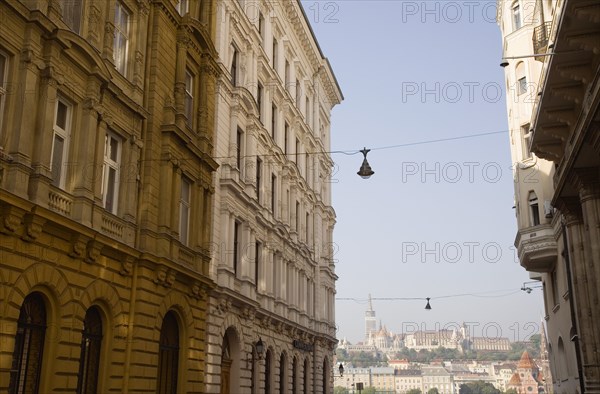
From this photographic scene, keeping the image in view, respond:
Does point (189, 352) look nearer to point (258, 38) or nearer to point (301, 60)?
point (258, 38)

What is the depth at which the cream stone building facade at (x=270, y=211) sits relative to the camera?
92.2 ft

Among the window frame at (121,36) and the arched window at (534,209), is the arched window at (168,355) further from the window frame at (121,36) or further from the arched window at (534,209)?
the arched window at (534,209)

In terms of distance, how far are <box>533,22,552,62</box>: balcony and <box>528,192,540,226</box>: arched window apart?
7596 mm

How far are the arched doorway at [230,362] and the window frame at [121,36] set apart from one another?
12.4m

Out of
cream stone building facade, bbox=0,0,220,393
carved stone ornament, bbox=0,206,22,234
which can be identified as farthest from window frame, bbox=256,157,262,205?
carved stone ornament, bbox=0,206,22,234

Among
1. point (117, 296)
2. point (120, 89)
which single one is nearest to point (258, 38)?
point (120, 89)

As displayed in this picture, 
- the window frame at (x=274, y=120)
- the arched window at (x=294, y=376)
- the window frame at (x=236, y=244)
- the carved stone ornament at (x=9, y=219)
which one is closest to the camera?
the carved stone ornament at (x=9, y=219)

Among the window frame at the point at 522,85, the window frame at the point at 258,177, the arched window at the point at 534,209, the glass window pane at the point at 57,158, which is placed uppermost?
the window frame at the point at 522,85

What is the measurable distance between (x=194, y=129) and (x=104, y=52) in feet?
23.2

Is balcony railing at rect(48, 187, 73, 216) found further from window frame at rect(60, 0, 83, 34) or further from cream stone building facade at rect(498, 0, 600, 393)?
cream stone building facade at rect(498, 0, 600, 393)

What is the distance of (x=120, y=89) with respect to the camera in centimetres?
1944

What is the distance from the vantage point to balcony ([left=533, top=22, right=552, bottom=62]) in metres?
24.6

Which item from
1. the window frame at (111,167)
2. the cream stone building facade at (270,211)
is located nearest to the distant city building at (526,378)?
the cream stone building facade at (270,211)

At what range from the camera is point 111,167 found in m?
19.5
